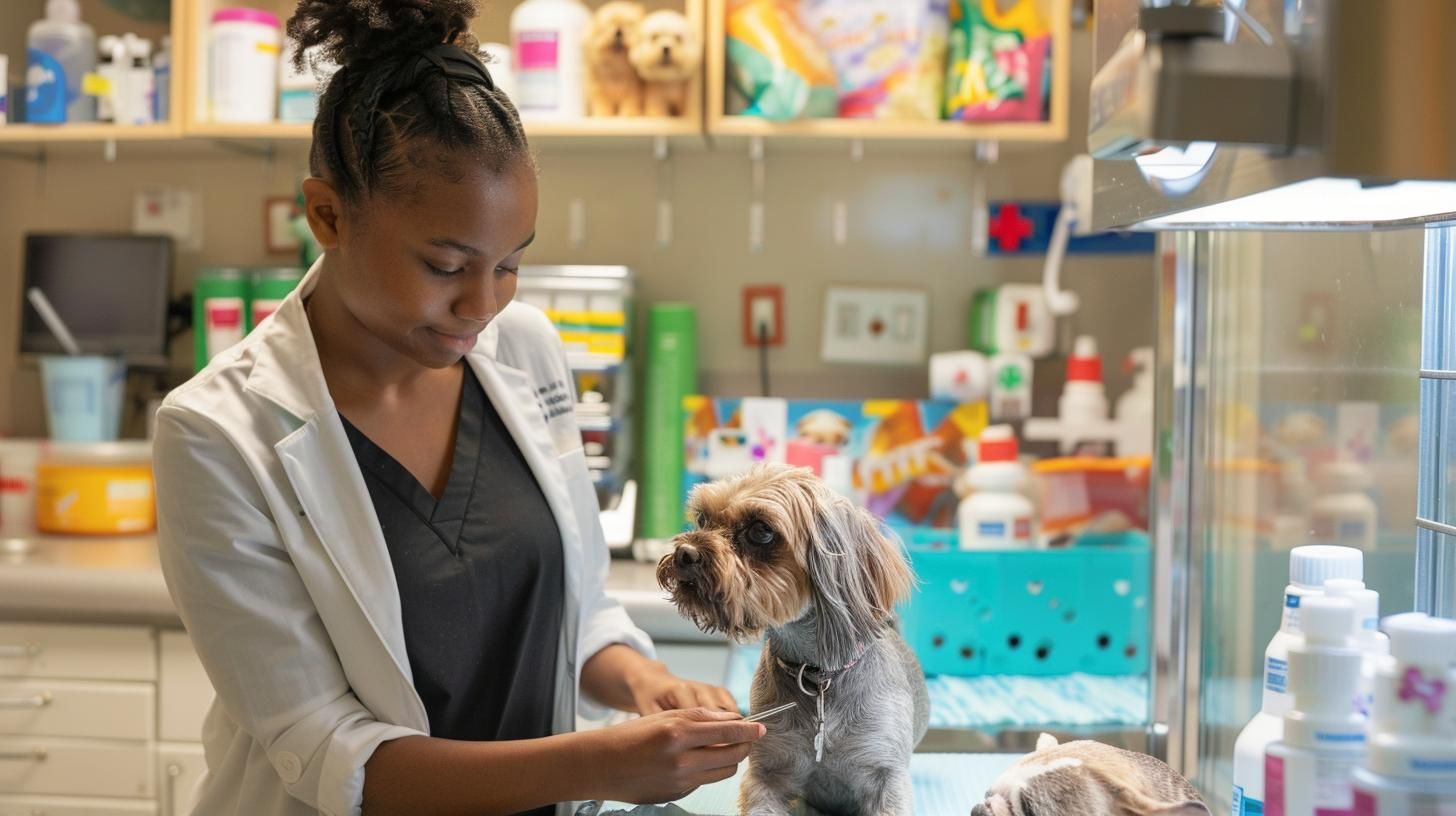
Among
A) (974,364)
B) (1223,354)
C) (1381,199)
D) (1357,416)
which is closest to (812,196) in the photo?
(974,364)

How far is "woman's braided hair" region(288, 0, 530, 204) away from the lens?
3.48 ft

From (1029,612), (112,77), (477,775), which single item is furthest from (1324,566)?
(112,77)

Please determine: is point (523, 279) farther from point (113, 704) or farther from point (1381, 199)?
point (1381, 199)

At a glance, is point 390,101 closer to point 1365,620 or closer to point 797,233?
point 1365,620

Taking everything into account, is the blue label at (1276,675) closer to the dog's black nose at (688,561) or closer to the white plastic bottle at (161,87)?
the dog's black nose at (688,561)

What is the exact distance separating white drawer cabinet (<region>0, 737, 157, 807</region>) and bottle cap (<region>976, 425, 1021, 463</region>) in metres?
1.59

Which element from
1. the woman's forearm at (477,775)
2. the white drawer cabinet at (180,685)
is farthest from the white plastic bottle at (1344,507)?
the white drawer cabinet at (180,685)

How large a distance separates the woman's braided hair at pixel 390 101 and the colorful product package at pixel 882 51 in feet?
4.32

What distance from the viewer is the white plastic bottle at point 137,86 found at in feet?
8.34

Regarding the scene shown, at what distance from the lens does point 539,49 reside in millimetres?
2365

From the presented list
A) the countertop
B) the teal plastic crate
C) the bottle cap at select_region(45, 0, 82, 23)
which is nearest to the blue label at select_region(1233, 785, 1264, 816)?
the teal plastic crate

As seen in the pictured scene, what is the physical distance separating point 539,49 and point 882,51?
66cm

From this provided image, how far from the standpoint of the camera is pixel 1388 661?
1.95 feet

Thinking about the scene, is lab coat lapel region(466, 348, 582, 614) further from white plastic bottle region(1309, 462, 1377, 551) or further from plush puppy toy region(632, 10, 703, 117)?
plush puppy toy region(632, 10, 703, 117)
